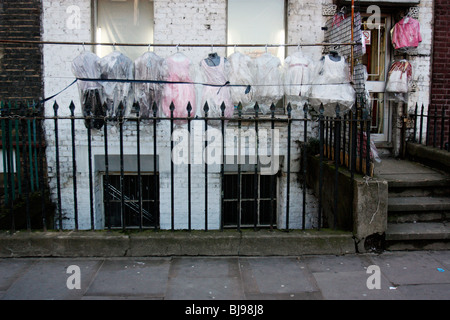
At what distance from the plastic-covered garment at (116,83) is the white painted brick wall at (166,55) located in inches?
64.9

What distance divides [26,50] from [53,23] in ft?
2.16

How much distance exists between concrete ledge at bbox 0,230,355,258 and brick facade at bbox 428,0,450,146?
4.20m

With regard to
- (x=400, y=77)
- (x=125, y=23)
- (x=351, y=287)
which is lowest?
(x=351, y=287)

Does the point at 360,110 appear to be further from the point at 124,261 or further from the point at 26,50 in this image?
the point at 26,50

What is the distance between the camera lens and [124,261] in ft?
14.8

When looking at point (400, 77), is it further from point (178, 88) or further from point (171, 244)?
point (171, 244)

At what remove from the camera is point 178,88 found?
17.2 feet

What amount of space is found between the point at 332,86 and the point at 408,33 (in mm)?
2670

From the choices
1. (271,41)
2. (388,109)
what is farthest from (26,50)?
(388,109)

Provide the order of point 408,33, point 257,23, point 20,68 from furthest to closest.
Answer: point 257,23
point 408,33
point 20,68

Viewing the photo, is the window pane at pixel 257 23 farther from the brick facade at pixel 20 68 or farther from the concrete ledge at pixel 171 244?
the concrete ledge at pixel 171 244

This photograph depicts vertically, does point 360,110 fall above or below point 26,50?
below

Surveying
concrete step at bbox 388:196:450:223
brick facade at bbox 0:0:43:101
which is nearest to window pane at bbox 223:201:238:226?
concrete step at bbox 388:196:450:223

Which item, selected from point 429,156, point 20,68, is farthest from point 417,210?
point 20,68
